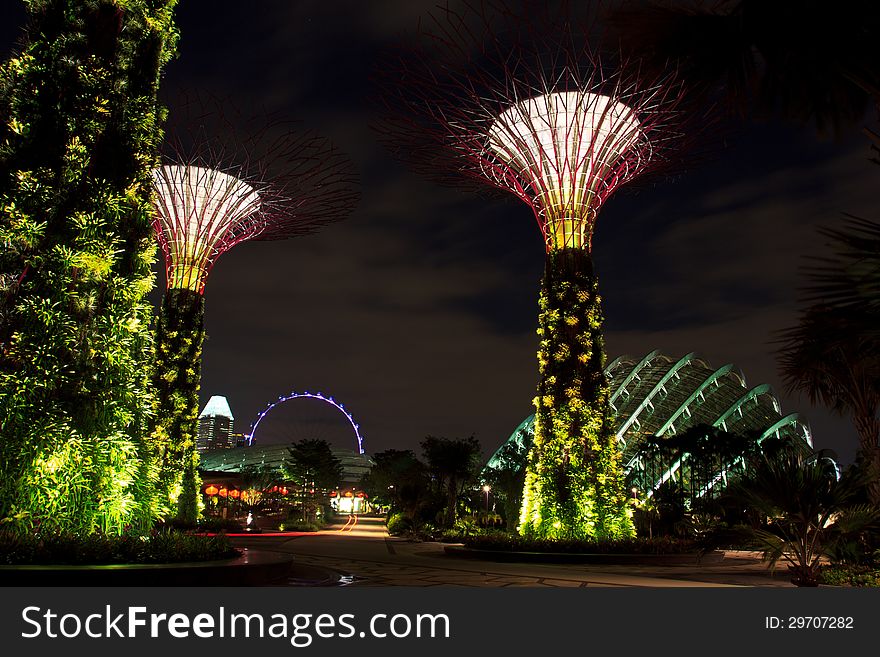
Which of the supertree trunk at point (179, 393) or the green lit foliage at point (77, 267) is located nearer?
the green lit foliage at point (77, 267)

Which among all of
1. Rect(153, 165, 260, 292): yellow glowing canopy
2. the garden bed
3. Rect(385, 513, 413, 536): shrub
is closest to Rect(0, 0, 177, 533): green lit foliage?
the garden bed

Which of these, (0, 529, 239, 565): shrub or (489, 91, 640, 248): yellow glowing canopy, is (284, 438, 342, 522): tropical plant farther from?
(0, 529, 239, 565): shrub

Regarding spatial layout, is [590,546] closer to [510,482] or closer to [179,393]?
[179,393]

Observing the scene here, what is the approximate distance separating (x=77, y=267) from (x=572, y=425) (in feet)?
47.2

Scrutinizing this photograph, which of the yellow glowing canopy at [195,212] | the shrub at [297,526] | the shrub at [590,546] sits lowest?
the shrub at [297,526]

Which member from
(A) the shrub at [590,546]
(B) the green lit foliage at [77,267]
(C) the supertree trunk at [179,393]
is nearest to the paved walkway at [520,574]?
(A) the shrub at [590,546]

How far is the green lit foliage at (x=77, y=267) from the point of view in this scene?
435 inches

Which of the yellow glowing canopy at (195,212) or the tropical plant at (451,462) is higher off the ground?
the yellow glowing canopy at (195,212)

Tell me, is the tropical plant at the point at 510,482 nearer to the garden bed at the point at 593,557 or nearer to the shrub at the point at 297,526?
the garden bed at the point at 593,557

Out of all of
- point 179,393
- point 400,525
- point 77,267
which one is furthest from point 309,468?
point 77,267

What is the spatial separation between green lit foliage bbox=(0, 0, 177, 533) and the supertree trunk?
15783mm

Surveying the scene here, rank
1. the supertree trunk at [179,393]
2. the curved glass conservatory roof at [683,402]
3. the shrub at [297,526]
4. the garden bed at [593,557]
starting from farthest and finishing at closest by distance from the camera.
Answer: the curved glass conservatory roof at [683,402], the shrub at [297,526], the supertree trunk at [179,393], the garden bed at [593,557]

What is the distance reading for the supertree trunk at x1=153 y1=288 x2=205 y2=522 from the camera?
27438mm

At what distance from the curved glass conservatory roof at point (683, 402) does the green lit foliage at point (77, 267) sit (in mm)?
67244
